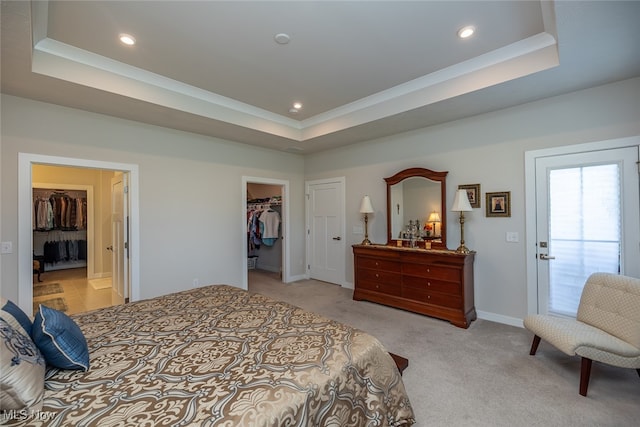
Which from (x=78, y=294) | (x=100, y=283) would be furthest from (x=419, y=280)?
(x=100, y=283)

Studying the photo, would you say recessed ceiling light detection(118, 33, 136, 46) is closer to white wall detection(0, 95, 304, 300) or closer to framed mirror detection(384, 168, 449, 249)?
white wall detection(0, 95, 304, 300)

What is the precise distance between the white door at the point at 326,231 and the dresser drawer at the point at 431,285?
62.0 inches

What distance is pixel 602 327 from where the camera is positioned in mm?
2311

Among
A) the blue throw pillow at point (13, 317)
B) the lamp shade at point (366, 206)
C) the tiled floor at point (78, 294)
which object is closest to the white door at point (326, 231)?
the lamp shade at point (366, 206)

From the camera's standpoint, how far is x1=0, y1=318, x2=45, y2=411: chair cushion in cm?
97

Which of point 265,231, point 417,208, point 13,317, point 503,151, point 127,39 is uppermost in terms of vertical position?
point 127,39

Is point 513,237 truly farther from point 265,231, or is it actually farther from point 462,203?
point 265,231

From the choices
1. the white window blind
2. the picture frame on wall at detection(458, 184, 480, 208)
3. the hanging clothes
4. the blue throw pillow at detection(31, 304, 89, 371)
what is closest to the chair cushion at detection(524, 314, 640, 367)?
the white window blind

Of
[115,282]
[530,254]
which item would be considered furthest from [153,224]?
[530,254]

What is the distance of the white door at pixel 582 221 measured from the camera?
267 centimetres

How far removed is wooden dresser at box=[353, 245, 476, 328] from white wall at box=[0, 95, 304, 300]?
82.5 inches

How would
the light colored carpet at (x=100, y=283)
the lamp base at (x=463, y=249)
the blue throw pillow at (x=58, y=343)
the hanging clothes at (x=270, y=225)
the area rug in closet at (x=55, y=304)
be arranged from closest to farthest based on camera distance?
the blue throw pillow at (x=58, y=343)
the lamp base at (x=463, y=249)
the area rug in closet at (x=55, y=304)
the light colored carpet at (x=100, y=283)
the hanging clothes at (x=270, y=225)

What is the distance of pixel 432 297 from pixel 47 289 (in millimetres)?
6582

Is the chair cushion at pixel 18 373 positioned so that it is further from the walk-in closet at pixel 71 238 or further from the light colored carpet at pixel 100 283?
the light colored carpet at pixel 100 283
